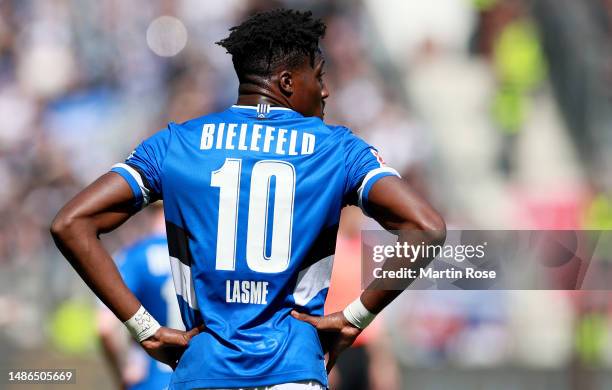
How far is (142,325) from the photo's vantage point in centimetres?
339

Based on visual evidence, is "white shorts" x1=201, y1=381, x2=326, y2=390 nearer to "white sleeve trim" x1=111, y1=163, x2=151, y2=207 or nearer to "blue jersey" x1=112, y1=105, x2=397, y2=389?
"blue jersey" x1=112, y1=105, x2=397, y2=389

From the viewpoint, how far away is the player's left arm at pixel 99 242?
10.7 ft

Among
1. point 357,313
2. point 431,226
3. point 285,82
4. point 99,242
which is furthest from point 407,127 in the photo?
point 99,242

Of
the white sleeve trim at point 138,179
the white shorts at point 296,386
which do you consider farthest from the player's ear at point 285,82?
the white shorts at point 296,386

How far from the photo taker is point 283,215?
130 inches

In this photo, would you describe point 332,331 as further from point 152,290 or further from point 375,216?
point 152,290

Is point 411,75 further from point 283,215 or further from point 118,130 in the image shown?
point 283,215

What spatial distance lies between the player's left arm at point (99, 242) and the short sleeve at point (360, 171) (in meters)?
0.70

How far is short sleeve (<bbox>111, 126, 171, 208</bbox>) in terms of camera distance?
131 inches

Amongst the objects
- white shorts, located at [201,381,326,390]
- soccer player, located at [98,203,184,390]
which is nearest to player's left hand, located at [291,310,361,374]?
white shorts, located at [201,381,326,390]

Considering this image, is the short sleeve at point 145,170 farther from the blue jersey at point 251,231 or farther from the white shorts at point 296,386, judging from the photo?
the white shorts at point 296,386

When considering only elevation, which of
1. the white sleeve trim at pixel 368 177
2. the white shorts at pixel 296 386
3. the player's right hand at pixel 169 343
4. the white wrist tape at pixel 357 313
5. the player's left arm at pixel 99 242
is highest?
the white sleeve trim at pixel 368 177

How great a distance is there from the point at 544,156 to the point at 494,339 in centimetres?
193

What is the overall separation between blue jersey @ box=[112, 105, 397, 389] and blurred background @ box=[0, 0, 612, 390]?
14.8ft
